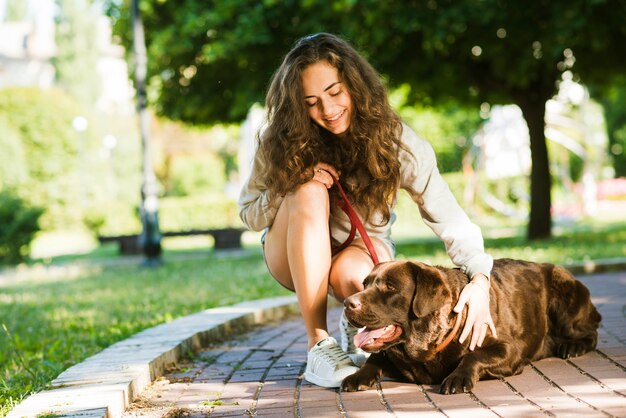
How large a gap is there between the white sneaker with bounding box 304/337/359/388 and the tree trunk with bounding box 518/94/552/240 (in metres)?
12.4

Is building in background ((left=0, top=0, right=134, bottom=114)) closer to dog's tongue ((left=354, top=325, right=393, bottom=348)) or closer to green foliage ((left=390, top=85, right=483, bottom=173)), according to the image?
green foliage ((left=390, top=85, right=483, bottom=173))

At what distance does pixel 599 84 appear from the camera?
1681cm

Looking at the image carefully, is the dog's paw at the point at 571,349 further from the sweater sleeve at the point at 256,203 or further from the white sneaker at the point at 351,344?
the sweater sleeve at the point at 256,203

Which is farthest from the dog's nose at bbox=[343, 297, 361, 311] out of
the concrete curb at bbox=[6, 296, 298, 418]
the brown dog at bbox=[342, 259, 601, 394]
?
the concrete curb at bbox=[6, 296, 298, 418]

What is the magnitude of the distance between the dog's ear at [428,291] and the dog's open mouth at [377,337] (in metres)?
0.15

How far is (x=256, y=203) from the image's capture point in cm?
484

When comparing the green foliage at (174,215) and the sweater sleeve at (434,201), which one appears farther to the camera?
the green foliage at (174,215)

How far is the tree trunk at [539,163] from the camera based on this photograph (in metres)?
16.0

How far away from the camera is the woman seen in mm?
4465

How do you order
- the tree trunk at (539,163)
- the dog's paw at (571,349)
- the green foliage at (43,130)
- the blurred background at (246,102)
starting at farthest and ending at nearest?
the green foliage at (43,130)
the tree trunk at (539,163)
the blurred background at (246,102)
the dog's paw at (571,349)

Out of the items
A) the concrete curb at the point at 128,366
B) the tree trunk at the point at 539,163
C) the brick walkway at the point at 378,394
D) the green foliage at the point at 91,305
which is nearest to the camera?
the brick walkway at the point at 378,394

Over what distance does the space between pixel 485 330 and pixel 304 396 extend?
93 cm

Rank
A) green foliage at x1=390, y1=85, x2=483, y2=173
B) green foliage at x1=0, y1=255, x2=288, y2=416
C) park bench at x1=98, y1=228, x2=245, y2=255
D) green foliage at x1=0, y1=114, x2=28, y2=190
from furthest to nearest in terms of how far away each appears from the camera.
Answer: green foliage at x1=390, y1=85, x2=483, y2=173 < green foliage at x1=0, y1=114, x2=28, y2=190 < park bench at x1=98, y1=228, x2=245, y2=255 < green foliage at x1=0, y1=255, x2=288, y2=416

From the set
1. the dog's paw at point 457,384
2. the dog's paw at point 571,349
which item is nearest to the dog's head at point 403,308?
the dog's paw at point 457,384
